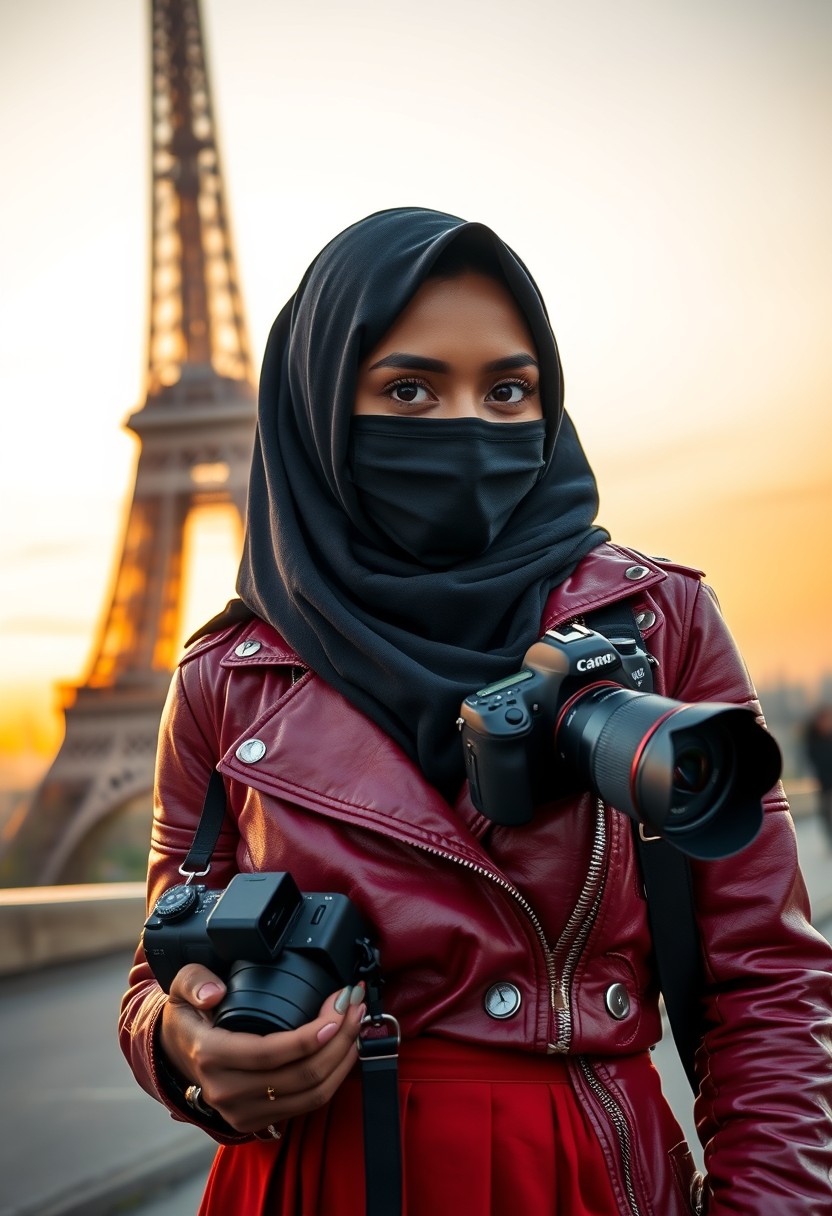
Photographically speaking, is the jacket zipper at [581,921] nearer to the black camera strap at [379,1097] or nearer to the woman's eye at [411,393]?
the black camera strap at [379,1097]

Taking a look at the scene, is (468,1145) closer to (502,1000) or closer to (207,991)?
(502,1000)

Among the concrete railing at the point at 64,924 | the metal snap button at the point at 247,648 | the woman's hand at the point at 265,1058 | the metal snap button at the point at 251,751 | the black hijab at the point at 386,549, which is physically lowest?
the concrete railing at the point at 64,924

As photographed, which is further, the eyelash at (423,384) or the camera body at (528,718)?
the eyelash at (423,384)

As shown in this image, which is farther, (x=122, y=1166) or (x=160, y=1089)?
Answer: (x=122, y=1166)

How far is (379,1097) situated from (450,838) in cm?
28

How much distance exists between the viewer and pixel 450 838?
1195 mm

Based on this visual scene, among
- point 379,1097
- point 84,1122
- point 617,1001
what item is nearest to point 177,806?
point 379,1097

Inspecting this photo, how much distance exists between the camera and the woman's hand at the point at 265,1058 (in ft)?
3.53

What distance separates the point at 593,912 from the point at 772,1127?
28 centimetres

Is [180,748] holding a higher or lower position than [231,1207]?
higher

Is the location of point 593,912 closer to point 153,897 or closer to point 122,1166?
point 153,897

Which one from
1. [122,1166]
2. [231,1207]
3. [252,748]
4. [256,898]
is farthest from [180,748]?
[122,1166]

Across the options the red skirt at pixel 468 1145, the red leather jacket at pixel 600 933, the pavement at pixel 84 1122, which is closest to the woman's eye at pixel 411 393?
the red leather jacket at pixel 600 933

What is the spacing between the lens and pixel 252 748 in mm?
1337
